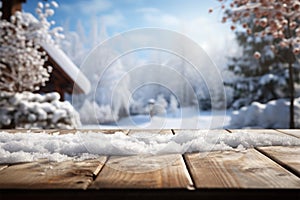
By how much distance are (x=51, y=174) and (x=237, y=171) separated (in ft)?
1.16

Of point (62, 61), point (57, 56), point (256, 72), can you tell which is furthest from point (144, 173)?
point (256, 72)

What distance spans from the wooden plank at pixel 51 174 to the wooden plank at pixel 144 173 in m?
0.03

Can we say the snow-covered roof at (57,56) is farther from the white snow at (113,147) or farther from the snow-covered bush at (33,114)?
the white snow at (113,147)

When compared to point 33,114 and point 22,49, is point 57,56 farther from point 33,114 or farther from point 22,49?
point 33,114

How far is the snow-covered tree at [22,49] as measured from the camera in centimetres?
415

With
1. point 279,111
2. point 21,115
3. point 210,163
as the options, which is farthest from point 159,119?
point 279,111

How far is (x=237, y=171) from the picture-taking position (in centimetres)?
60

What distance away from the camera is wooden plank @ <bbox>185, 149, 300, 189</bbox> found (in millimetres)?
507

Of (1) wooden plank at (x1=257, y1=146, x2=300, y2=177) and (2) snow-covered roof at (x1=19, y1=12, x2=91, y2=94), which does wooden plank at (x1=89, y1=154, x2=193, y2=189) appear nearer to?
(1) wooden plank at (x1=257, y1=146, x2=300, y2=177)

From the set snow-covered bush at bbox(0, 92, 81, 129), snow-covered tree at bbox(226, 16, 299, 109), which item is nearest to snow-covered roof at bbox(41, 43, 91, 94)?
snow-covered bush at bbox(0, 92, 81, 129)

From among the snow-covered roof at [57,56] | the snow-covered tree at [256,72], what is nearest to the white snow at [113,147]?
the snow-covered roof at [57,56]

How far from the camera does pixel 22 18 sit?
4.31 meters

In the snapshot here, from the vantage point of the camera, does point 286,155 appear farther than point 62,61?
No
